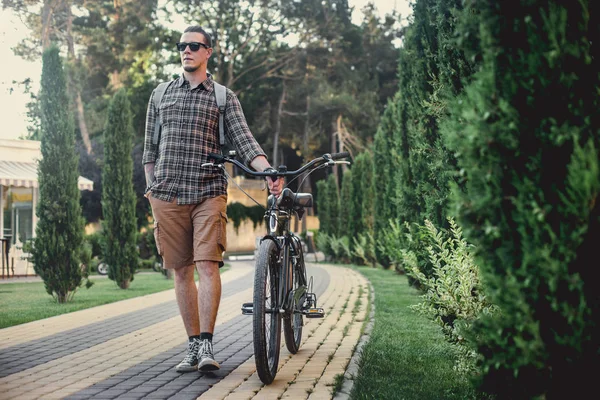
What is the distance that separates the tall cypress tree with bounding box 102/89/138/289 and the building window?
8085 millimetres

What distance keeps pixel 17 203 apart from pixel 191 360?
19.0m

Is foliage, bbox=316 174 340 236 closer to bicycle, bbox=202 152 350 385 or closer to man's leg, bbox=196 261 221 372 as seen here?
bicycle, bbox=202 152 350 385

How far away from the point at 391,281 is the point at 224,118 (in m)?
9.52

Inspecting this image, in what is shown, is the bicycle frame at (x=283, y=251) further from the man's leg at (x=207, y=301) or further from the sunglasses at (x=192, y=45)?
the sunglasses at (x=192, y=45)

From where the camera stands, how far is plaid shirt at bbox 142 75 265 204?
205 inches

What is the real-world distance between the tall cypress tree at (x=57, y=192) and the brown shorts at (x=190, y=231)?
7.12 meters

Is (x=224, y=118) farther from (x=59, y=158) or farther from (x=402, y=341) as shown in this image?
(x=59, y=158)

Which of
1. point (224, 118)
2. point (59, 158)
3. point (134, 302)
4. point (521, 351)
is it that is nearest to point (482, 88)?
point (521, 351)

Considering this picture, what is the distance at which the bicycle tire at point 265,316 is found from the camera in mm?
4434

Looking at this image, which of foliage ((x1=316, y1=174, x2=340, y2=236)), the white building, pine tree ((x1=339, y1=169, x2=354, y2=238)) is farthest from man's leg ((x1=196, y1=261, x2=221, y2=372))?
foliage ((x1=316, y1=174, x2=340, y2=236))

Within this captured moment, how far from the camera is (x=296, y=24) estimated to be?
37.3m

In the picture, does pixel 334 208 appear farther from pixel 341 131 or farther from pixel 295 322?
pixel 295 322

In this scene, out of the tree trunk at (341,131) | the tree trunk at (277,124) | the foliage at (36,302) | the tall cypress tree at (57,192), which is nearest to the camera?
the foliage at (36,302)

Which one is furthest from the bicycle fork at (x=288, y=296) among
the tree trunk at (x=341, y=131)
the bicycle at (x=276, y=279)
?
the tree trunk at (x=341, y=131)
